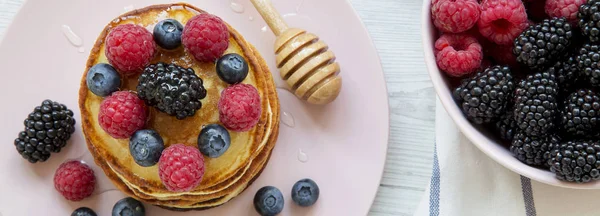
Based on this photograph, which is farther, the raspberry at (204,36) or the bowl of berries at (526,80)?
the raspberry at (204,36)

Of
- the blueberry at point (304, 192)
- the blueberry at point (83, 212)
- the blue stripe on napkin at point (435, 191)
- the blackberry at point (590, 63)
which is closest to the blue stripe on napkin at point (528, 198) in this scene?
the blue stripe on napkin at point (435, 191)

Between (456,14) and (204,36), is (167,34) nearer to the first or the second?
(204,36)

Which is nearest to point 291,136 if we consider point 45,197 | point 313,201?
point 313,201

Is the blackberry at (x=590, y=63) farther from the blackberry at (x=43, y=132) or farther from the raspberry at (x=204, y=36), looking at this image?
the blackberry at (x=43, y=132)

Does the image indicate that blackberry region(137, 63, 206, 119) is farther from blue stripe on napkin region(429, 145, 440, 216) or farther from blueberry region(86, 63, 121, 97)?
blue stripe on napkin region(429, 145, 440, 216)

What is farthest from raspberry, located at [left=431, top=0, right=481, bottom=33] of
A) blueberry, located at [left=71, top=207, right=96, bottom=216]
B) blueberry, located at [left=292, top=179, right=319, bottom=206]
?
blueberry, located at [left=71, top=207, right=96, bottom=216]

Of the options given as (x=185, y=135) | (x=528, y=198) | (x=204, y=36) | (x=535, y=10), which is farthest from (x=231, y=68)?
(x=528, y=198)
